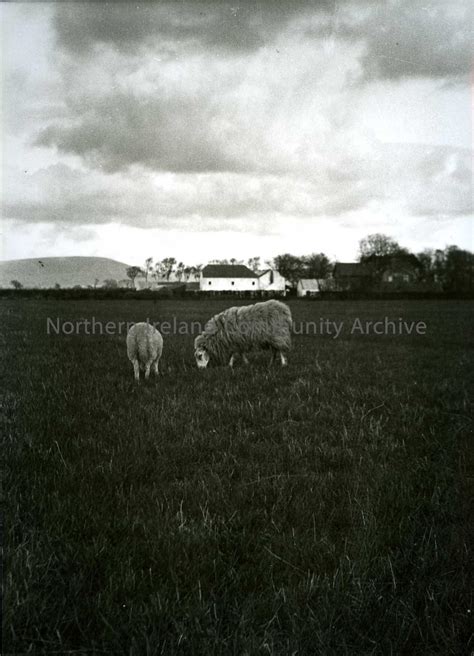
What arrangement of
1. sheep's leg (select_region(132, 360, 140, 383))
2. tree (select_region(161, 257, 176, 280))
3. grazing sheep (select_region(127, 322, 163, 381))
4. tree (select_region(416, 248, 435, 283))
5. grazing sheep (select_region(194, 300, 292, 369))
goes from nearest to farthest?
sheep's leg (select_region(132, 360, 140, 383)), grazing sheep (select_region(127, 322, 163, 381)), grazing sheep (select_region(194, 300, 292, 369)), tree (select_region(161, 257, 176, 280)), tree (select_region(416, 248, 435, 283))

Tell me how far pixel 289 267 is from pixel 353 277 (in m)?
6.92

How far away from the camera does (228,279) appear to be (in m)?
39.3

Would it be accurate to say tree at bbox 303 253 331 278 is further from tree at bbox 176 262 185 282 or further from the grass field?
the grass field

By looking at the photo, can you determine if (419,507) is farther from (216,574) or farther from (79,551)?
(79,551)

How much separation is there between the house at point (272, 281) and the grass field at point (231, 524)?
30769 mm

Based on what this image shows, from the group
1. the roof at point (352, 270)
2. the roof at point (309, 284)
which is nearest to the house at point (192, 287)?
the roof at point (309, 284)

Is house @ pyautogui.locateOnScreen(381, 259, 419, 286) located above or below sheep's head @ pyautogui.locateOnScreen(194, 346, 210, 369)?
above

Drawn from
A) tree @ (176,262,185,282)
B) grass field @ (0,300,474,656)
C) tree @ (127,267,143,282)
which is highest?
tree @ (176,262,185,282)

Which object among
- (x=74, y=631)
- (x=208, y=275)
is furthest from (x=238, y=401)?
(x=208, y=275)

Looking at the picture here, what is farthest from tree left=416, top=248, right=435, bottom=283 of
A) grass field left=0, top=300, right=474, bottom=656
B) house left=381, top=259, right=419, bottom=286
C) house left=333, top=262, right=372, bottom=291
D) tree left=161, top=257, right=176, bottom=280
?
grass field left=0, top=300, right=474, bottom=656

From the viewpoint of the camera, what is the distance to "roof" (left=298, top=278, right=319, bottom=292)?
135ft

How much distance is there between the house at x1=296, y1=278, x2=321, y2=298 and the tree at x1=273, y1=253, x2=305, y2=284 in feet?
1.69

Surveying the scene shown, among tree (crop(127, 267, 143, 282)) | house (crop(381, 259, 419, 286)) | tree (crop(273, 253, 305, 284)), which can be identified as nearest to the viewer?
tree (crop(127, 267, 143, 282))

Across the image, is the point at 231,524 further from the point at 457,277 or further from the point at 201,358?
the point at 457,277
